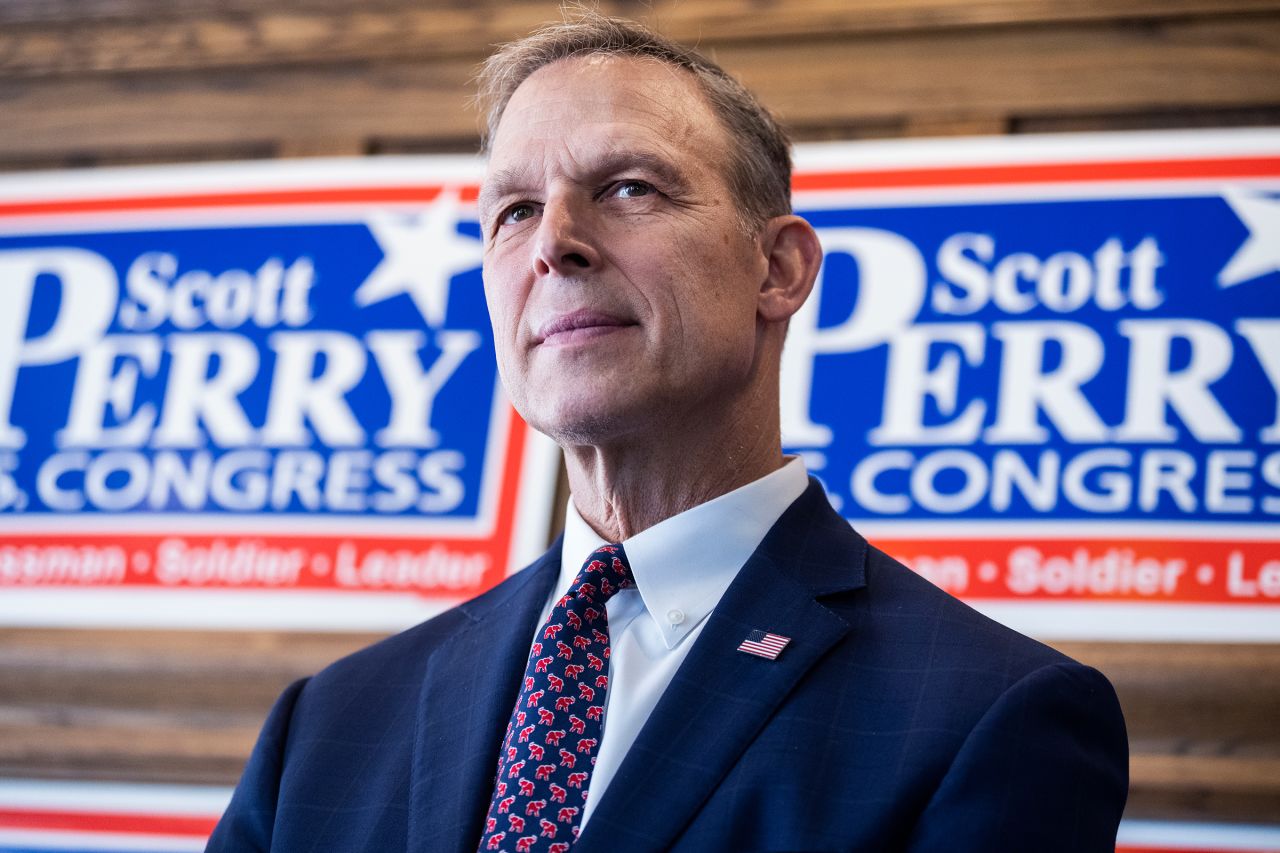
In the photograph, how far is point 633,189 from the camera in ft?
4.65

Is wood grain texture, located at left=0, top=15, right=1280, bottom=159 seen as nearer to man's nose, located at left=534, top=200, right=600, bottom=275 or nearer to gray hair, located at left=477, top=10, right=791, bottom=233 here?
gray hair, located at left=477, top=10, right=791, bottom=233

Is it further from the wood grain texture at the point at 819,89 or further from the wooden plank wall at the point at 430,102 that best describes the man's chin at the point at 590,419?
the wood grain texture at the point at 819,89

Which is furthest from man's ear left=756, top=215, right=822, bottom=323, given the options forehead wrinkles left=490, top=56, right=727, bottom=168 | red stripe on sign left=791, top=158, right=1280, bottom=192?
red stripe on sign left=791, top=158, right=1280, bottom=192

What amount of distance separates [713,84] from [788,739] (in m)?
0.70

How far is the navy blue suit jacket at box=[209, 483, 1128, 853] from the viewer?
1.11 m

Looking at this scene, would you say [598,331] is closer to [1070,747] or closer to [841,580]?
[841,580]

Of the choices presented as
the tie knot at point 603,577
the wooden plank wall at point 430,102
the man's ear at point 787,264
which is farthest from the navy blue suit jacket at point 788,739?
the wooden plank wall at point 430,102

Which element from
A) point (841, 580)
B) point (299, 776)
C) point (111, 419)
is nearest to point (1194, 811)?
point (841, 580)

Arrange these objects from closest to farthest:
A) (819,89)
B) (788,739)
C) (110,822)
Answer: (788,739) → (110,822) → (819,89)

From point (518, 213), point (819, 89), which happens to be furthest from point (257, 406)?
point (518, 213)

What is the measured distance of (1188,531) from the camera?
2041 millimetres

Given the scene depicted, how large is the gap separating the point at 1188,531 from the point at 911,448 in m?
0.41

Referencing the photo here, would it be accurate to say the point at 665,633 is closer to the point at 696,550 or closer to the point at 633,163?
the point at 696,550

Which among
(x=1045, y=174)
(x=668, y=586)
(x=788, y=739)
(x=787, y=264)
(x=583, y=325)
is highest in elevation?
(x=1045, y=174)
